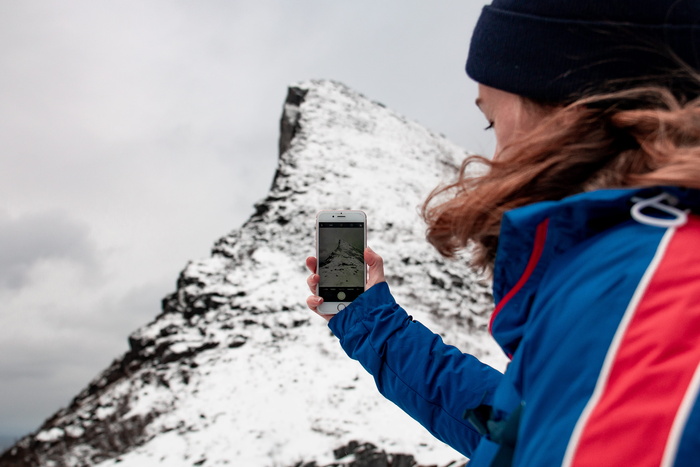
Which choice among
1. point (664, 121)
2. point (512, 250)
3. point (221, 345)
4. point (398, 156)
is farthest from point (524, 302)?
point (398, 156)

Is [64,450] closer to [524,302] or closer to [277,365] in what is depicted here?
[277,365]

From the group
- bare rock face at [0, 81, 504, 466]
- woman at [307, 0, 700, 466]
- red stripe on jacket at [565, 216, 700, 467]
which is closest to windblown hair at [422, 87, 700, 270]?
woman at [307, 0, 700, 466]

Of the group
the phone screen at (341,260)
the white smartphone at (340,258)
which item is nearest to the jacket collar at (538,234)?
the white smartphone at (340,258)

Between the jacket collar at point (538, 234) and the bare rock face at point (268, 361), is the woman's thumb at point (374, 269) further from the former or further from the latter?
the bare rock face at point (268, 361)

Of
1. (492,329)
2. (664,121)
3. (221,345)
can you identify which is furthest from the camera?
(221,345)

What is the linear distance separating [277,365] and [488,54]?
7.32 metres

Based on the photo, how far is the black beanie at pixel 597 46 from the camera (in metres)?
0.95

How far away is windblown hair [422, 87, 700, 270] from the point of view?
2.77 ft

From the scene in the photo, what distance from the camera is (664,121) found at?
83cm

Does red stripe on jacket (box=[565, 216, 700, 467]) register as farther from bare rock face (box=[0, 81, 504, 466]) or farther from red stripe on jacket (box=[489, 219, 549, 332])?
bare rock face (box=[0, 81, 504, 466])

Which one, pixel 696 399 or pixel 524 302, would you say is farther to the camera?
pixel 524 302

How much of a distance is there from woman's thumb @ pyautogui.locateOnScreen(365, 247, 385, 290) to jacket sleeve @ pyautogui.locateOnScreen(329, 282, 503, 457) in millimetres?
76

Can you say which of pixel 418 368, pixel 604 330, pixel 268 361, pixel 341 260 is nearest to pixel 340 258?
pixel 341 260

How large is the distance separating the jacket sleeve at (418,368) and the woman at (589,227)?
0.58 meters
